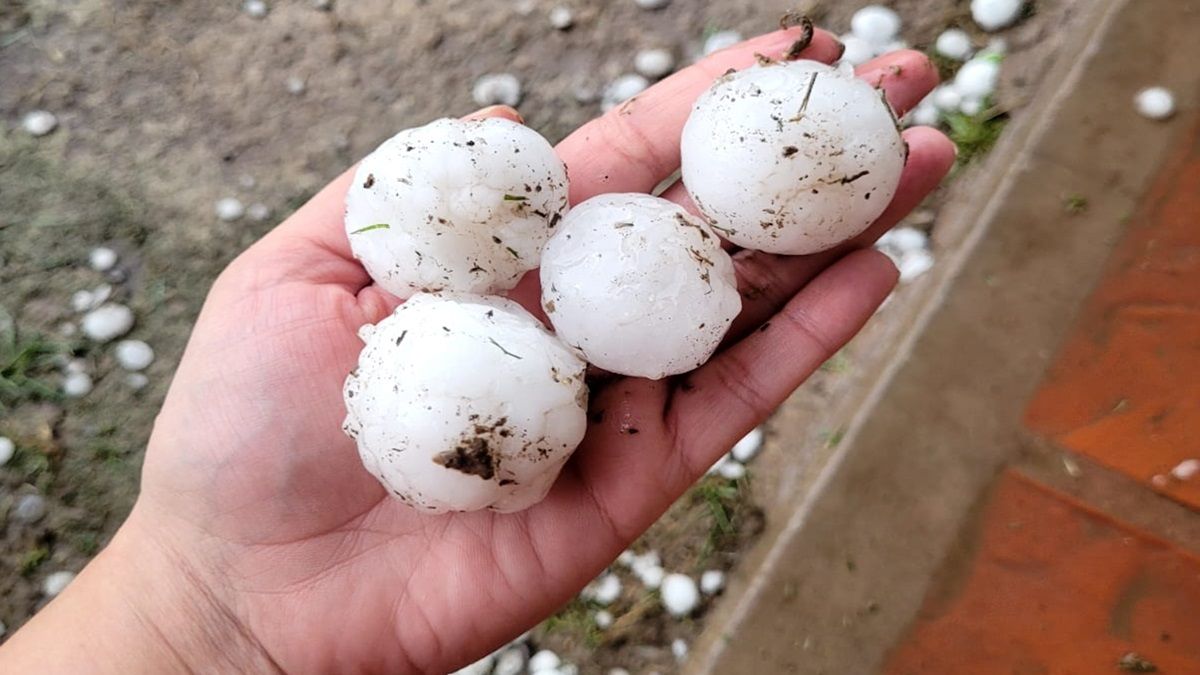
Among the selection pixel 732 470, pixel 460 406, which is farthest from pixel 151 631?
pixel 732 470

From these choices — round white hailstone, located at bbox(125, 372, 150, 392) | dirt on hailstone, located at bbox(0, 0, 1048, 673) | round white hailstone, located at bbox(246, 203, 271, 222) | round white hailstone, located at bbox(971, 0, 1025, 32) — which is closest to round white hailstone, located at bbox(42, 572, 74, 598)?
dirt on hailstone, located at bbox(0, 0, 1048, 673)

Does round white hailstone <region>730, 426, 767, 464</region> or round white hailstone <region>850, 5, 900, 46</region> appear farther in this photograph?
round white hailstone <region>850, 5, 900, 46</region>

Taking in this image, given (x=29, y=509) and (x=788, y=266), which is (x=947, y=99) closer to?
(x=788, y=266)

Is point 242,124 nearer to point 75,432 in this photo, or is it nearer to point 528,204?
point 75,432

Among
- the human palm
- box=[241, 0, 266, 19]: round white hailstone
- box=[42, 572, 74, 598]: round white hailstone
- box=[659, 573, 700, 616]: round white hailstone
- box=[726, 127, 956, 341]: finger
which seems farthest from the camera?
box=[241, 0, 266, 19]: round white hailstone

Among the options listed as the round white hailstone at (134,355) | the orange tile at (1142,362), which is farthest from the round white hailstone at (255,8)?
the orange tile at (1142,362)

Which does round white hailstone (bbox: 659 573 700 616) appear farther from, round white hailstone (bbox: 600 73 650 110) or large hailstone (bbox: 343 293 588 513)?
round white hailstone (bbox: 600 73 650 110)
